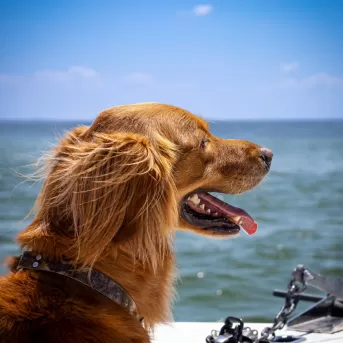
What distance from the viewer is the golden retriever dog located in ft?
7.32

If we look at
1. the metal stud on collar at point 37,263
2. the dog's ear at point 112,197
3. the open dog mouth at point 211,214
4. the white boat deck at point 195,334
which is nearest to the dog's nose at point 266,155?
the open dog mouth at point 211,214

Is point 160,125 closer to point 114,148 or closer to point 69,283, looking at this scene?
point 114,148

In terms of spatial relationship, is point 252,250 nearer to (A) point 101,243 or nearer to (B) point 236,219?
(B) point 236,219

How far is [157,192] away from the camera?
2.37 metres

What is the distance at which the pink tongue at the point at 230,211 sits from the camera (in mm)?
3043

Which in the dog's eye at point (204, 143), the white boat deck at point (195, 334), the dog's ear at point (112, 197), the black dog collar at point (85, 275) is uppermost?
the dog's eye at point (204, 143)

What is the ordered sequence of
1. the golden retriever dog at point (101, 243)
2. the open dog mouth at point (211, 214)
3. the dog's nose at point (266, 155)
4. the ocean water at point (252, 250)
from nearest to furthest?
the golden retriever dog at point (101, 243) → the open dog mouth at point (211, 214) → the dog's nose at point (266, 155) → the ocean water at point (252, 250)

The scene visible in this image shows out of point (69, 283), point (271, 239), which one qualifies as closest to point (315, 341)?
point (69, 283)

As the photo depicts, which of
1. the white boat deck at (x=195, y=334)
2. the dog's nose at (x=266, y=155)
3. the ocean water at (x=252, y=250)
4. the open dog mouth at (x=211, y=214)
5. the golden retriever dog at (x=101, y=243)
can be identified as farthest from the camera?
the ocean water at (x=252, y=250)

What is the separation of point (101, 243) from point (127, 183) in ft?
0.79

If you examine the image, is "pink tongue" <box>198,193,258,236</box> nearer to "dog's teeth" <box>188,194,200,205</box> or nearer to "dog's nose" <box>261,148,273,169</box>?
"dog's teeth" <box>188,194,200,205</box>

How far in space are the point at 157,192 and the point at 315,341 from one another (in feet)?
5.39

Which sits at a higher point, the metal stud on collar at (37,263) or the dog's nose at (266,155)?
the dog's nose at (266,155)

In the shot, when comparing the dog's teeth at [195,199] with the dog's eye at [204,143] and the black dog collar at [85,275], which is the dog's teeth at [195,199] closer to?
the dog's eye at [204,143]
